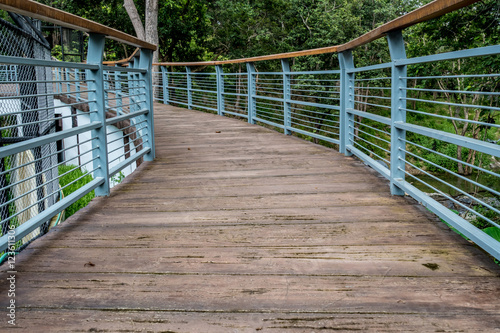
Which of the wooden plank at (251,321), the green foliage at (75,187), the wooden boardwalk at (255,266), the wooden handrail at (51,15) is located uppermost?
the wooden handrail at (51,15)

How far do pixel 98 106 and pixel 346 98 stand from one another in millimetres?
2706

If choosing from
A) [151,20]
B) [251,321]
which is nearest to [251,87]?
[251,321]

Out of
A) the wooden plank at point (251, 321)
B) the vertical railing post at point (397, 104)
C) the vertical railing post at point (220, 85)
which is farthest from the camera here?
the vertical railing post at point (220, 85)

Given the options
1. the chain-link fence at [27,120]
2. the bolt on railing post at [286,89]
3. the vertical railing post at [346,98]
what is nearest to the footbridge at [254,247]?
the vertical railing post at [346,98]

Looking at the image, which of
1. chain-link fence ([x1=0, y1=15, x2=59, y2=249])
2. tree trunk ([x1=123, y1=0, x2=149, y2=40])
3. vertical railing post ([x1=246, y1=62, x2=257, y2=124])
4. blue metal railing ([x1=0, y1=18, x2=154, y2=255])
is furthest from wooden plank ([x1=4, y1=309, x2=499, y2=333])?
tree trunk ([x1=123, y1=0, x2=149, y2=40])

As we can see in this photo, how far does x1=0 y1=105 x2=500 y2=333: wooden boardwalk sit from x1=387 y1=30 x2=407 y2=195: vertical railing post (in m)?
0.21

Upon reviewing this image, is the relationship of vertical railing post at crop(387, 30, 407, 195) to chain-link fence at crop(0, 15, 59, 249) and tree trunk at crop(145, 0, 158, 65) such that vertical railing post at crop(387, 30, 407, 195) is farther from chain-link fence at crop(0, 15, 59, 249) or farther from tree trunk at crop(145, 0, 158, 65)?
tree trunk at crop(145, 0, 158, 65)

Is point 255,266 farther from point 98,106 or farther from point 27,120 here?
point 27,120

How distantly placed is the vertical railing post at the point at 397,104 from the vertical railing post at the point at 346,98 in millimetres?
1541

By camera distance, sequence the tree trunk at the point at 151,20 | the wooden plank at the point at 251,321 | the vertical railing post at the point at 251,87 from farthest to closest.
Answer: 1. the tree trunk at the point at 151,20
2. the vertical railing post at the point at 251,87
3. the wooden plank at the point at 251,321

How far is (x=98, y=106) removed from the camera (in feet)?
12.1

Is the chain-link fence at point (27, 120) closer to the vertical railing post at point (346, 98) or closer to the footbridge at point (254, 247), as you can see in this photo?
the footbridge at point (254, 247)

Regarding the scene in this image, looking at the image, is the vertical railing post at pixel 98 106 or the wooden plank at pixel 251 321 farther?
the vertical railing post at pixel 98 106

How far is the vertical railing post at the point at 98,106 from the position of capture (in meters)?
3.59
